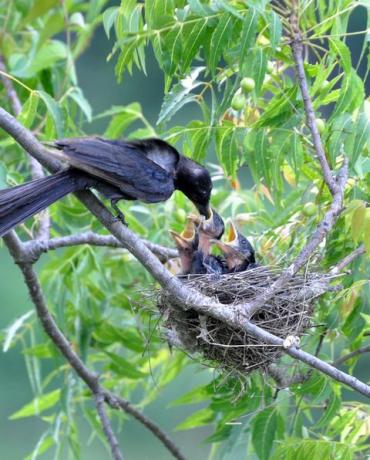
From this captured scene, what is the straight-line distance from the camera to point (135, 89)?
15656 mm

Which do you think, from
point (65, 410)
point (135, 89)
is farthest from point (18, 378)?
point (65, 410)

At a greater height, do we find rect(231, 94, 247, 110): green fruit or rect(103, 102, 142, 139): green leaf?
rect(231, 94, 247, 110): green fruit

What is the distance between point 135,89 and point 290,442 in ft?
38.2

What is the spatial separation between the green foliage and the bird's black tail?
10cm

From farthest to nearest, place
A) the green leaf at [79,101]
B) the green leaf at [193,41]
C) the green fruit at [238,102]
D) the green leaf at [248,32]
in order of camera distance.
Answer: the green leaf at [79,101] → the green fruit at [238,102] → the green leaf at [193,41] → the green leaf at [248,32]

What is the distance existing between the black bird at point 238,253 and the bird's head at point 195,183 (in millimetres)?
261

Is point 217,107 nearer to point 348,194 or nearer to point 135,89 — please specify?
point 348,194

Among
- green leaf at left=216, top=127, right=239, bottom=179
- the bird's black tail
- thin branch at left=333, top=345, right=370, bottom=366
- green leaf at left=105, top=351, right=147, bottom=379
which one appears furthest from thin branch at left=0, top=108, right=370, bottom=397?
green leaf at left=105, top=351, right=147, bottom=379

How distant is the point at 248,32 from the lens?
4.10 meters

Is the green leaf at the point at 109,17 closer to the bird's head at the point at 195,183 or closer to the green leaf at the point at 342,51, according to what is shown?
the green leaf at the point at 342,51

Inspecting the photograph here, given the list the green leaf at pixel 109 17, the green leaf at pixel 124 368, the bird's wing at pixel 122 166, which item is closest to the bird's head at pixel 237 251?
the bird's wing at pixel 122 166

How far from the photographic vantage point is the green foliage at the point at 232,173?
166 inches

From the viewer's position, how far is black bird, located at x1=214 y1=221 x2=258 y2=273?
5340 millimetres

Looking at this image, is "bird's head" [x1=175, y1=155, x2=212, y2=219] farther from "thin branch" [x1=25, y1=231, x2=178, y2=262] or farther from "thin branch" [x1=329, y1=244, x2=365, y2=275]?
"thin branch" [x1=329, y1=244, x2=365, y2=275]
